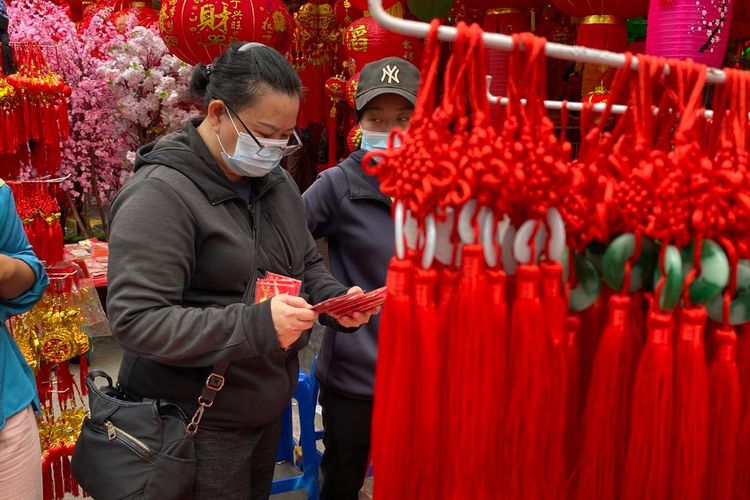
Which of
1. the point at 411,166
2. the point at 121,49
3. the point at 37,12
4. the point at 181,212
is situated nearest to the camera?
the point at 411,166

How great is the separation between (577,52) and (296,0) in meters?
4.96

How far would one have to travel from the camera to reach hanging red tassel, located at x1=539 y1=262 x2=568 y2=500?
634mm

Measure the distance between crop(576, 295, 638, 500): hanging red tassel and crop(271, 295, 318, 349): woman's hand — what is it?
1.66ft

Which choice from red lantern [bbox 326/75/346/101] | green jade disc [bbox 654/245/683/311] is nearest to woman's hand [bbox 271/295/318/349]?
green jade disc [bbox 654/245/683/311]

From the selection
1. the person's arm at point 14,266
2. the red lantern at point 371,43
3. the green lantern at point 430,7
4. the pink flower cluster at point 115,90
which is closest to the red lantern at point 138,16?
the pink flower cluster at point 115,90

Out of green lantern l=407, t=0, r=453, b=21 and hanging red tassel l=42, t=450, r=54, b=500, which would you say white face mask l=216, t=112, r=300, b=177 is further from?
green lantern l=407, t=0, r=453, b=21

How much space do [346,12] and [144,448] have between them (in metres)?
3.35

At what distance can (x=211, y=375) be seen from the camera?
117cm

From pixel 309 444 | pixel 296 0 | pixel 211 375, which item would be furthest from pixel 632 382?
pixel 296 0

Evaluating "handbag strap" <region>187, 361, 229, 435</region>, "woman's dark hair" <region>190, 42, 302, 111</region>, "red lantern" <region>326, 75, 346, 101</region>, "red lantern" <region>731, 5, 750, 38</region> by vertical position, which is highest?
"red lantern" <region>731, 5, 750, 38</region>

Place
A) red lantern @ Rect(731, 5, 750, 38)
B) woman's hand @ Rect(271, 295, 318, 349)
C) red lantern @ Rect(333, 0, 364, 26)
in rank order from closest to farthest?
woman's hand @ Rect(271, 295, 318, 349) → red lantern @ Rect(731, 5, 750, 38) → red lantern @ Rect(333, 0, 364, 26)

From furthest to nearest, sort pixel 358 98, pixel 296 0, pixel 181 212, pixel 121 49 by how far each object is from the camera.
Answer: pixel 296 0 < pixel 121 49 < pixel 358 98 < pixel 181 212

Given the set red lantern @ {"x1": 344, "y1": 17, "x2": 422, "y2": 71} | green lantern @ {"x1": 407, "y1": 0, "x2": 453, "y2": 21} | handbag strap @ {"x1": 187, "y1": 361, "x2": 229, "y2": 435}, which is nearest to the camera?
handbag strap @ {"x1": 187, "y1": 361, "x2": 229, "y2": 435}

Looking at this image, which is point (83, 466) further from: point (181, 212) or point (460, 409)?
point (460, 409)
